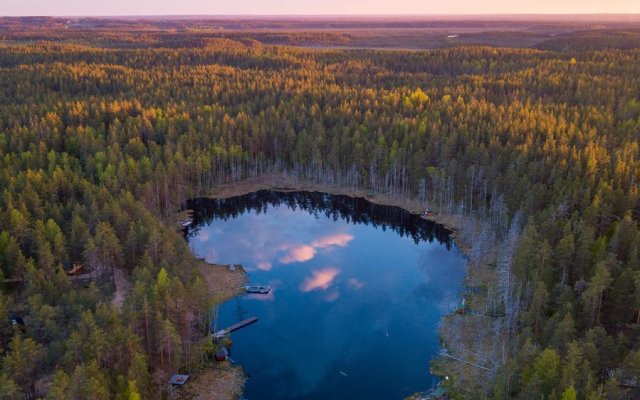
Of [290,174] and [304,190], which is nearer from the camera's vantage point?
[304,190]

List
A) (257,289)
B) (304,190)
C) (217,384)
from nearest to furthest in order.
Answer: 1. (217,384)
2. (257,289)
3. (304,190)

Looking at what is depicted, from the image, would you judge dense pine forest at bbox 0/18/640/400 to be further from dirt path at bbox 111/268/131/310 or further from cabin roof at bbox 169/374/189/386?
cabin roof at bbox 169/374/189/386

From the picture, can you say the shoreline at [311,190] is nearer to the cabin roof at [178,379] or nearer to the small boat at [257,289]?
the small boat at [257,289]

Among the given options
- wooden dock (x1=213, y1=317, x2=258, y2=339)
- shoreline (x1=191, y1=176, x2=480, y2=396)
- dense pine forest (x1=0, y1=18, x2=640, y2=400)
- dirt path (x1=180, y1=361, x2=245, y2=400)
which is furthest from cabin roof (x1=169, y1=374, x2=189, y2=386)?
shoreline (x1=191, y1=176, x2=480, y2=396)

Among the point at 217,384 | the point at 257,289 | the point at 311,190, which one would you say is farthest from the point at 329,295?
the point at 311,190

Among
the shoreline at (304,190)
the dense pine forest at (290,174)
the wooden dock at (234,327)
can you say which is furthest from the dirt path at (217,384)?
the shoreline at (304,190)

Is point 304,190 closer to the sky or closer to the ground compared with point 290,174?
closer to the ground

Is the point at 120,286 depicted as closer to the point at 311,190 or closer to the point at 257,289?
the point at 257,289
